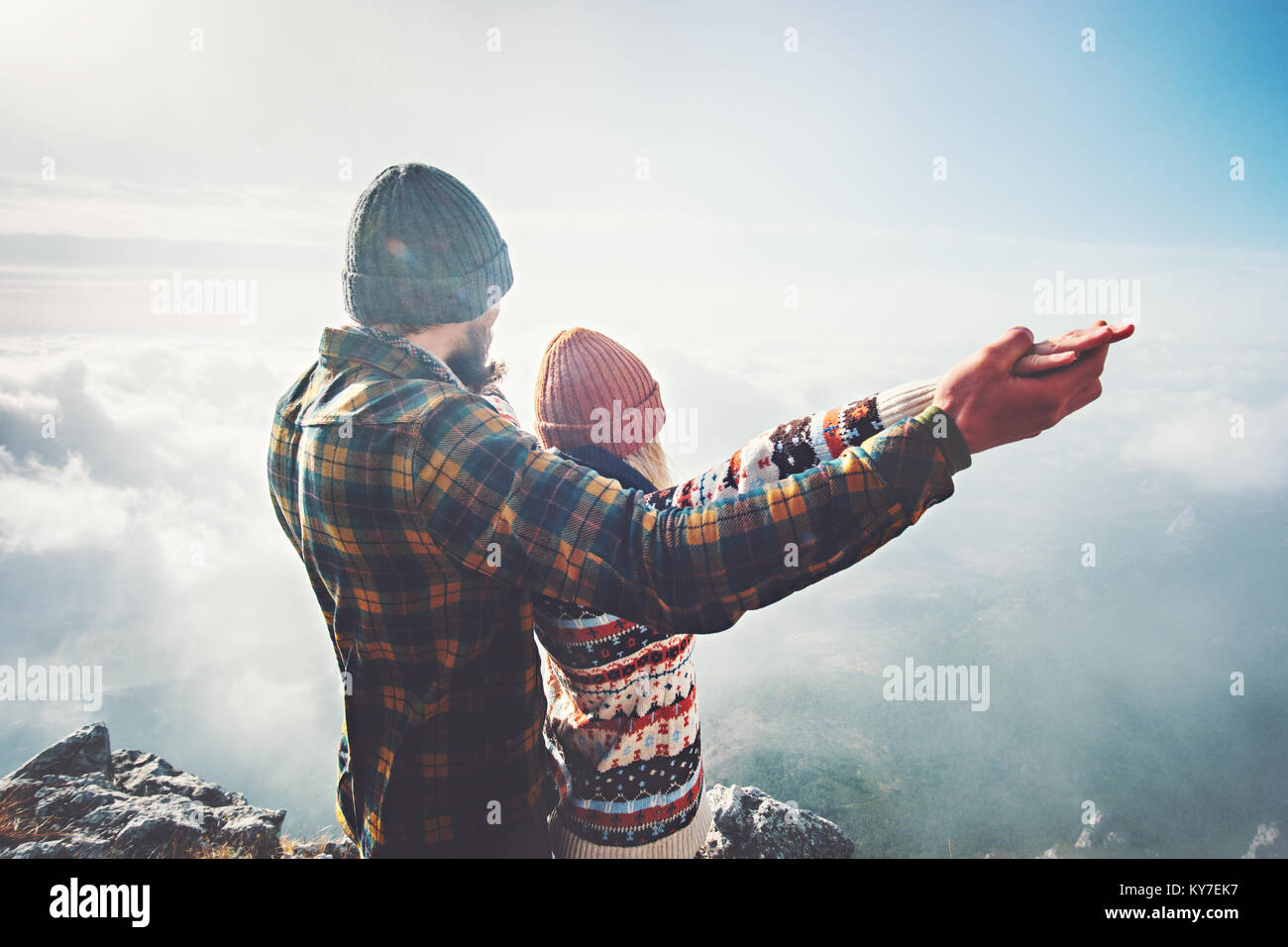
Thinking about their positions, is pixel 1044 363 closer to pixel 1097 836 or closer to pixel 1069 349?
pixel 1069 349

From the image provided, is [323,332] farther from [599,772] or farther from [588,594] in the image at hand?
[599,772]

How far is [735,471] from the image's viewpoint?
6.20 ft

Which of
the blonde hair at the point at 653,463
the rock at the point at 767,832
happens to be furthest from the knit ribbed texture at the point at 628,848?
the rock at the point at 767,832

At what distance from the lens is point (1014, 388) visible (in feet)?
5.05

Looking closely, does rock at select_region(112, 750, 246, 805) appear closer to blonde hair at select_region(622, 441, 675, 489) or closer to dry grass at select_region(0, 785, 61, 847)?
dry grass at select_region(0, 785, 61, 847)

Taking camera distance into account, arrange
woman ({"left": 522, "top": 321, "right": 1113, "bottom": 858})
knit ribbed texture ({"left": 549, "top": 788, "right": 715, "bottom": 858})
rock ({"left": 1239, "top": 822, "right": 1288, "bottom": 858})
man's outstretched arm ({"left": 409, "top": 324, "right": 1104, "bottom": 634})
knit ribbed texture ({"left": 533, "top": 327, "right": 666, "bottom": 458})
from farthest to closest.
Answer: rock ({"left": 1239, "top": 822, "right": 1288, "bottom": 858})
knit ribbed texture ({"left": 533, "top": 327, "right": 666, "bottom": 458})
knit ribbed texture ({"left": 549, "top": 788, "right": 715, "bottom": 858})
woman ({"left": 522, "top": 321, "right": 1113, "bottom": 858})
man's outstretched arm ({"left": 409, "top": 324, "right": 1104, "bottom": 634})

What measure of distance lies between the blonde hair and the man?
2.19 ft

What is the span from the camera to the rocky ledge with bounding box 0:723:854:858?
225 inches

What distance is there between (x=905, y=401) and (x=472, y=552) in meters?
1.21

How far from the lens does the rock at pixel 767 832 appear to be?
254 inches

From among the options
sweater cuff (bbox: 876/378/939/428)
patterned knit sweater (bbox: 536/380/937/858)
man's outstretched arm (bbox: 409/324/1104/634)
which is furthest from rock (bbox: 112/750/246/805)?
sweater cuff (bbox: 876/378/939/428)

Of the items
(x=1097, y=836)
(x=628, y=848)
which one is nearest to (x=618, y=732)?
(x=628, y=848)
